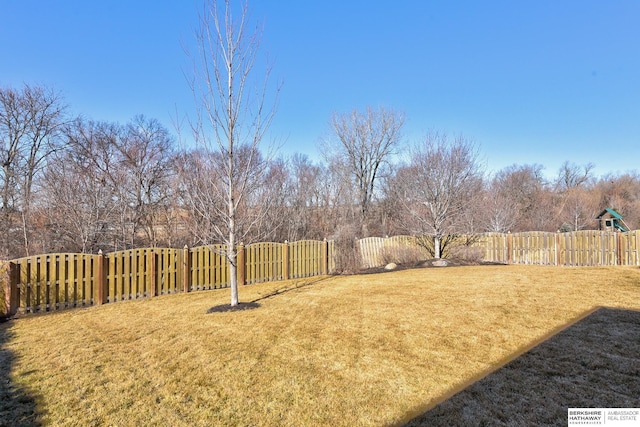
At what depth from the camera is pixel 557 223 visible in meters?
28.7

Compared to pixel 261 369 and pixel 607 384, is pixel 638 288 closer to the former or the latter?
pixel 607 384

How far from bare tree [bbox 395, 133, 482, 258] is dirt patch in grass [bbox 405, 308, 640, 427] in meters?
10.6

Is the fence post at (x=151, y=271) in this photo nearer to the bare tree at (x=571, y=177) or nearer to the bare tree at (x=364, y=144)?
the bare tree at (x=364, y=144)

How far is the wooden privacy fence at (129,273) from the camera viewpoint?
6.43 m

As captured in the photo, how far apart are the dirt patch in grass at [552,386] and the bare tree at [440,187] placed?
10611mm

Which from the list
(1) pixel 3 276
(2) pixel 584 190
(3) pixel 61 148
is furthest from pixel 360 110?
(2) pixel 584 190

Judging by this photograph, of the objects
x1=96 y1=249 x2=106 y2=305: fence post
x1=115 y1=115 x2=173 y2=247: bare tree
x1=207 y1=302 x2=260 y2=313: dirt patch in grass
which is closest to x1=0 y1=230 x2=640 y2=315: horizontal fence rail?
x1=96 y1=249 x2=106 y2=305: fence post

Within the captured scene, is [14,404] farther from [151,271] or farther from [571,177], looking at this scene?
[571,177]

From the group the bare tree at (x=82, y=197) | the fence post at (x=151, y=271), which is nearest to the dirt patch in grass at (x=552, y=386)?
the fence post at (x=151, y=271)

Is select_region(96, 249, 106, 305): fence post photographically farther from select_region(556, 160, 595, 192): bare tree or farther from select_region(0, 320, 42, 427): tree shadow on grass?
select_region(556, 160, 595, 192): bare tree

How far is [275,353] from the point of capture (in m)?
4.00

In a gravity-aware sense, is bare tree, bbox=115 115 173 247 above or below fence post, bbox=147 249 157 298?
above

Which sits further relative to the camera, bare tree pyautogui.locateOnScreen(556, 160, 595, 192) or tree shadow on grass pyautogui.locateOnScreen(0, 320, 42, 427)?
bare tree pyautogui.locateOnScreen(556, 160, 595, 192)

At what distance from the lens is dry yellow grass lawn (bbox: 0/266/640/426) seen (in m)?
2.73
